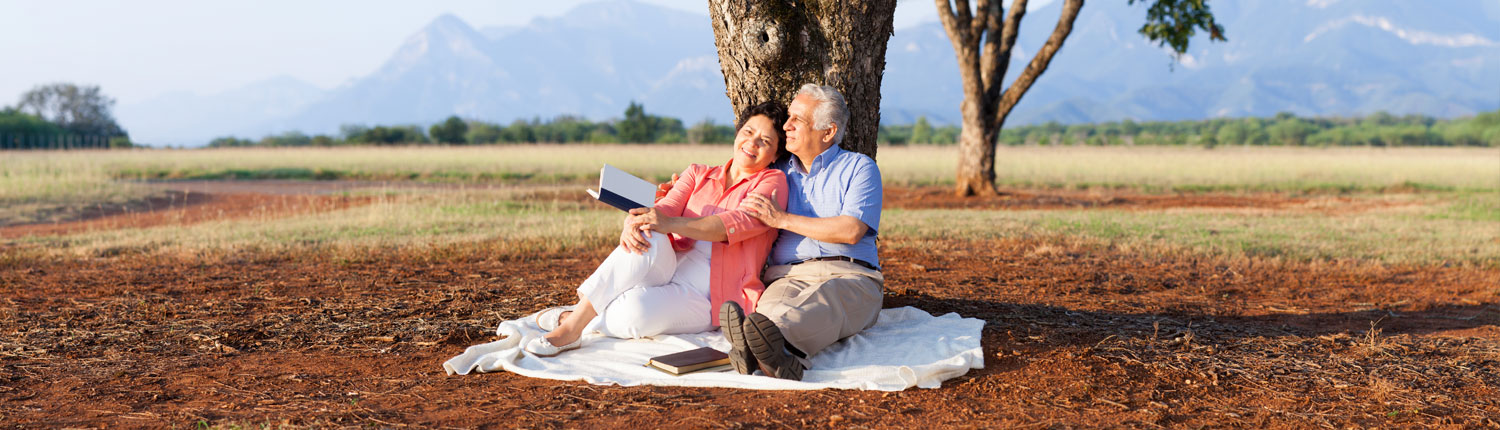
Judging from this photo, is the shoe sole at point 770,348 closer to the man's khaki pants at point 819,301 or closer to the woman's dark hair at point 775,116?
the man's khaki pants at point 819,301

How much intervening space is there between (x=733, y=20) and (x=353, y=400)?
2.72 metres

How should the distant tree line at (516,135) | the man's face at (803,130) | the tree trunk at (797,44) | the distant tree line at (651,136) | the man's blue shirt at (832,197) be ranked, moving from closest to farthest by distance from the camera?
the man's blue shirt at (832,197) → the man's face at (803,130) → the tree trunk at (797,44) → the distant tree line at (516,135) → the distant tree line at (651,136)

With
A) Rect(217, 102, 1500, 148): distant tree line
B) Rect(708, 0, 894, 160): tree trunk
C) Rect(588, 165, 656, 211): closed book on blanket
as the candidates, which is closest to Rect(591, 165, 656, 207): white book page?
Rect(588, 165, 656, 211): closed book on blanket

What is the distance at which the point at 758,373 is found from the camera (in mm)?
4051

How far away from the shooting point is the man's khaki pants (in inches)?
162

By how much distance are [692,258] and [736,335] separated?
0.79 meters

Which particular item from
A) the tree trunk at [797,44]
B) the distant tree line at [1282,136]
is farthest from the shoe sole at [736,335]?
the distant tree line at [1282,136]

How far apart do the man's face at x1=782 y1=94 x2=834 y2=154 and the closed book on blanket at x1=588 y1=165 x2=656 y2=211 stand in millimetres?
678

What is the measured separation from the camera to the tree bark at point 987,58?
605 inches

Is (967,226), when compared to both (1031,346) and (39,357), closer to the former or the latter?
(1031,346)

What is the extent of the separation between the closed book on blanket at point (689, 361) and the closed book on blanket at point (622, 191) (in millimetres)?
642

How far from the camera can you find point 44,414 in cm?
366

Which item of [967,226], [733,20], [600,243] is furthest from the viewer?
[967,226]

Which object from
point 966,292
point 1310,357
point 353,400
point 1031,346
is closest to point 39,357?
point 353,400
